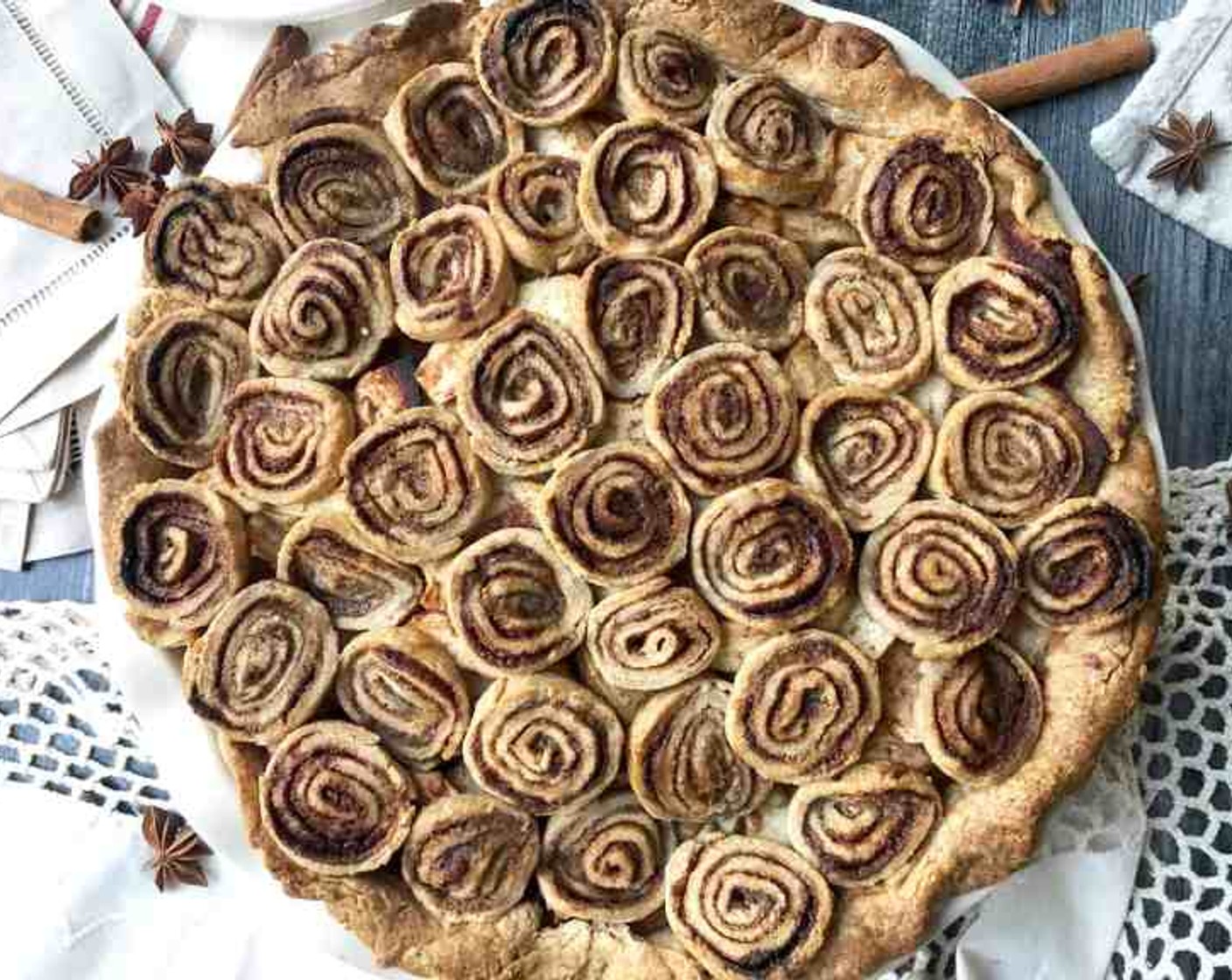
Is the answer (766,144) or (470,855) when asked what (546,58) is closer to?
(766,144)

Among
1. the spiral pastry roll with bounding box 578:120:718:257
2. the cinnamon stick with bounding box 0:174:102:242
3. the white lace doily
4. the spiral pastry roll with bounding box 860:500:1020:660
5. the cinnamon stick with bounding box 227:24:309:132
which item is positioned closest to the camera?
the spiral pastry roll with bounding box 860:500:1020:660

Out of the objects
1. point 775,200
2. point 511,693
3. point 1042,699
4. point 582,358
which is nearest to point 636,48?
point 775,200

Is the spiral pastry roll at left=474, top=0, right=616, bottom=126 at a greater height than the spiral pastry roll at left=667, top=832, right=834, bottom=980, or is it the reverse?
the spiral pastry roll at left=474, top=0, right=616, bottom=126

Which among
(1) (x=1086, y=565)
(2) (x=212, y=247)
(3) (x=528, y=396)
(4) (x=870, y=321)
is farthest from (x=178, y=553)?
(1) (x=1086, y=565)

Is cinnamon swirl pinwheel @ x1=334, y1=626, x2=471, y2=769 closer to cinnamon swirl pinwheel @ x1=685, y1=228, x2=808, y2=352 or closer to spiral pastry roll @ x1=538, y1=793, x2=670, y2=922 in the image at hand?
spiral pastry roll @ x1=538, y1=793, x2=670, y2=922

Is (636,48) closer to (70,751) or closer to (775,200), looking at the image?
(775,200)

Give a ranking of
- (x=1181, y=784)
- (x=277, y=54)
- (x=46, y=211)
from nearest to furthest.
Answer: (x=1181, y=784) < (x=277, y=54) < (x=46, y=211)

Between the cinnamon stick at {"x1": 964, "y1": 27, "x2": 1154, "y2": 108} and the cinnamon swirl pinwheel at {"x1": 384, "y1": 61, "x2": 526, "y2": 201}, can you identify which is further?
the cinnamon stick at {"x1": 964, "y1": 27, "x2": 1154, "y2": 108}

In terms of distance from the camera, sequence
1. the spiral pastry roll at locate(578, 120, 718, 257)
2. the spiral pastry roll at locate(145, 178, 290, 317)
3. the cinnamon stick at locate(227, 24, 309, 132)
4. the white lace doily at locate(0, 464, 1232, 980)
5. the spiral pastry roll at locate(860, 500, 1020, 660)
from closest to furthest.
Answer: the spiral pastry roll at locate(860, 500, 1020, 660) < the spiral pastry roll at locate(578, 120, 718, 257) < the spiral pastry roll at locate(145, 178, 290, 317) < the white lace doily at locate(0, 464, 1232, 980) < the cinnamon stick at locate(227, 24, 309, 132)

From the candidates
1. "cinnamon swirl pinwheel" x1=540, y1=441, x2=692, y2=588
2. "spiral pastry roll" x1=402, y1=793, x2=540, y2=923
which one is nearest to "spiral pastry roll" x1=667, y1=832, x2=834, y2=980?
"spiral pastry roll" x1=402, y1=793, x2=540, y2=923
